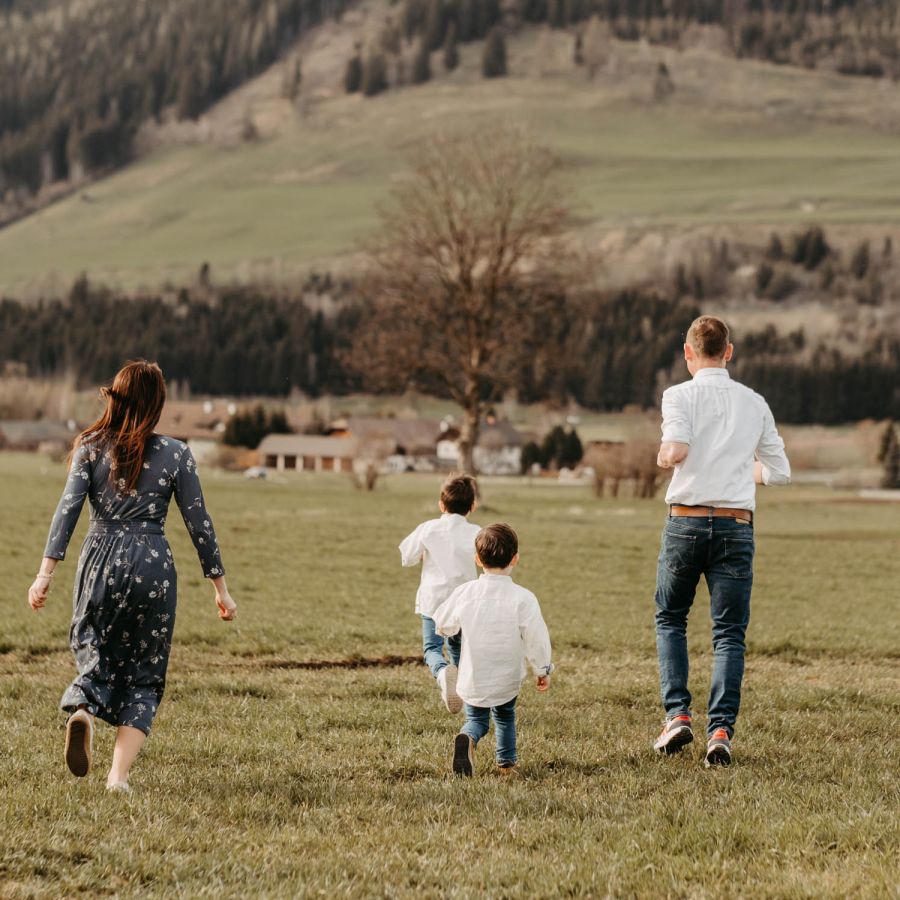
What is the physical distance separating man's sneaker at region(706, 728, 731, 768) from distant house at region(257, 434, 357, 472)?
132m

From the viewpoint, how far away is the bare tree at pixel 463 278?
50656 mm

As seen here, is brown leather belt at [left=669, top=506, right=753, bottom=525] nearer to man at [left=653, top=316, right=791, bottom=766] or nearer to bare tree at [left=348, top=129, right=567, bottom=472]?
man at [left=653, top=316, right=791, bottom=766]

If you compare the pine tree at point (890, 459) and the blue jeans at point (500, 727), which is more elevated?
the blue jeans at point (500, 727)

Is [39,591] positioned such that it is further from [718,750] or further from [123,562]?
[718,750]

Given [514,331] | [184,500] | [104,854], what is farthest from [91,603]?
[514,331]

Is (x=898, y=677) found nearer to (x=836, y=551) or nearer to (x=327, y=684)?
(x=327, y=684)

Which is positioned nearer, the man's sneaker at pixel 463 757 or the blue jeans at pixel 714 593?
the man's sneaker at pixel 463 757

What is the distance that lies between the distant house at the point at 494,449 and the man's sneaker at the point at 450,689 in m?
136

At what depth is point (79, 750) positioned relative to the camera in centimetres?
690

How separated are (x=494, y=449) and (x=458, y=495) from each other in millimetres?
145253

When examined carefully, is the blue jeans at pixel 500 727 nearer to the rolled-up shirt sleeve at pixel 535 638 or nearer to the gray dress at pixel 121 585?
the rolled-up shirt sleeve at pixel 535 638

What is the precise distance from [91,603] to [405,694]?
455cm

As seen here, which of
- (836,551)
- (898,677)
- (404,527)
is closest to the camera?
(898,677)

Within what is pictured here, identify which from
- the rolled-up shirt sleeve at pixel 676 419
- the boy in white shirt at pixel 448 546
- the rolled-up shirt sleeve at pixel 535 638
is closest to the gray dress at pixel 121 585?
the rolled-up shirt sleeve at pixel 535 638
